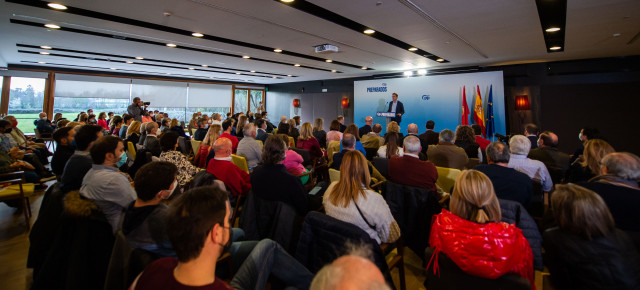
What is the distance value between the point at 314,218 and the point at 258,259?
459 millimetres

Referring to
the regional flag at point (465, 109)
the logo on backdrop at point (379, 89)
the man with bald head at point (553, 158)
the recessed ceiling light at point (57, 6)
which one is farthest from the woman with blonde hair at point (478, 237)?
the logo on backdrop at point (379, 89)

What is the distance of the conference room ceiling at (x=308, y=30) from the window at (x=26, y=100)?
241 cm

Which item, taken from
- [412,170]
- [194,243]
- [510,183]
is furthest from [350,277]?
[510,183]

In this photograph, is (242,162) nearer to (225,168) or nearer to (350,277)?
(225,168)

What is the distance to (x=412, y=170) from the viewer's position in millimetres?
2750

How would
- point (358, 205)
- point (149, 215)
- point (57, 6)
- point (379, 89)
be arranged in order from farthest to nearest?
point (379, 89) → point (57, 6) → point (358, 205) → point (149, 215)

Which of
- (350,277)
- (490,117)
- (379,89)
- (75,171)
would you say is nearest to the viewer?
(350,277)

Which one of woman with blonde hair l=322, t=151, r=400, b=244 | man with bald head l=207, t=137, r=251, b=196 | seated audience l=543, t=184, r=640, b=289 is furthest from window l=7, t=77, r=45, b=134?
seated audience l=543, t=184, r=640, b=289

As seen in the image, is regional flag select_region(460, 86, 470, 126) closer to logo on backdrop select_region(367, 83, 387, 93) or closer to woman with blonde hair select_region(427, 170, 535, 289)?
logo on backdrop select_region(367, 83, 387, 93)

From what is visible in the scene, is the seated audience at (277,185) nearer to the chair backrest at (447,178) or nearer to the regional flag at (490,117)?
the chair backrest at (447,178)

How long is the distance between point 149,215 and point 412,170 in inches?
87.5

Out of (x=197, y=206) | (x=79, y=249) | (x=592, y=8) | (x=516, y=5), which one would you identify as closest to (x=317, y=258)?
(x=197, y=206)

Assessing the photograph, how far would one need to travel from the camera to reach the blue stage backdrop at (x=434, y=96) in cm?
810

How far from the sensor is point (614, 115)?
22.6 ft
